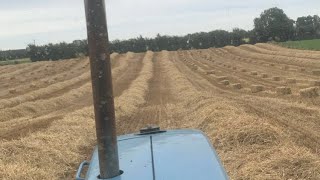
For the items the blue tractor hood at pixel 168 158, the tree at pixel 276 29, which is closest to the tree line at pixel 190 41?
the tree at pixel 276 29

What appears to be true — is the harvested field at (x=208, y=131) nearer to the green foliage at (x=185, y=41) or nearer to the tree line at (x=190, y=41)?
the tree line at (x=190, y=41)

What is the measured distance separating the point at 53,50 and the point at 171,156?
101135 millimetres

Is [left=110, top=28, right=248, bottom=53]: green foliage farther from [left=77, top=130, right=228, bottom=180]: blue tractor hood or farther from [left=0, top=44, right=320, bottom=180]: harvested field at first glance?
[left=77, top=130, right=228, bottom=180]: blue tractor hood

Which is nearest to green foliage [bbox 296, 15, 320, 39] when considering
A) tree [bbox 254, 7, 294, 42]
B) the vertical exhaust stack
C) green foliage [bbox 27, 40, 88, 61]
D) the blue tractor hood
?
tree [bbox 254, 7, 294, 42]

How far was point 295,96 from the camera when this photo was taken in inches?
919

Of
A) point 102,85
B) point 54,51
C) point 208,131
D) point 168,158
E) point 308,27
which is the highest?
point 102,85

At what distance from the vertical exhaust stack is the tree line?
9465cm

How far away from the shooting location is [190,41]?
10762 cm

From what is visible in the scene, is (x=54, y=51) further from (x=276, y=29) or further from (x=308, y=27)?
(x=308, y=27)

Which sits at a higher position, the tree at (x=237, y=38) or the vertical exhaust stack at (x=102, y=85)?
the vertical exhaust stack at (x=102, y=85)

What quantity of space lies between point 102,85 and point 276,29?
111 m

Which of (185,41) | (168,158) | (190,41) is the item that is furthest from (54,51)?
(168,158)

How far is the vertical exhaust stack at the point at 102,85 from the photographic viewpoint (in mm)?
4445

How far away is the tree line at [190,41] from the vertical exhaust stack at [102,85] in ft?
311
